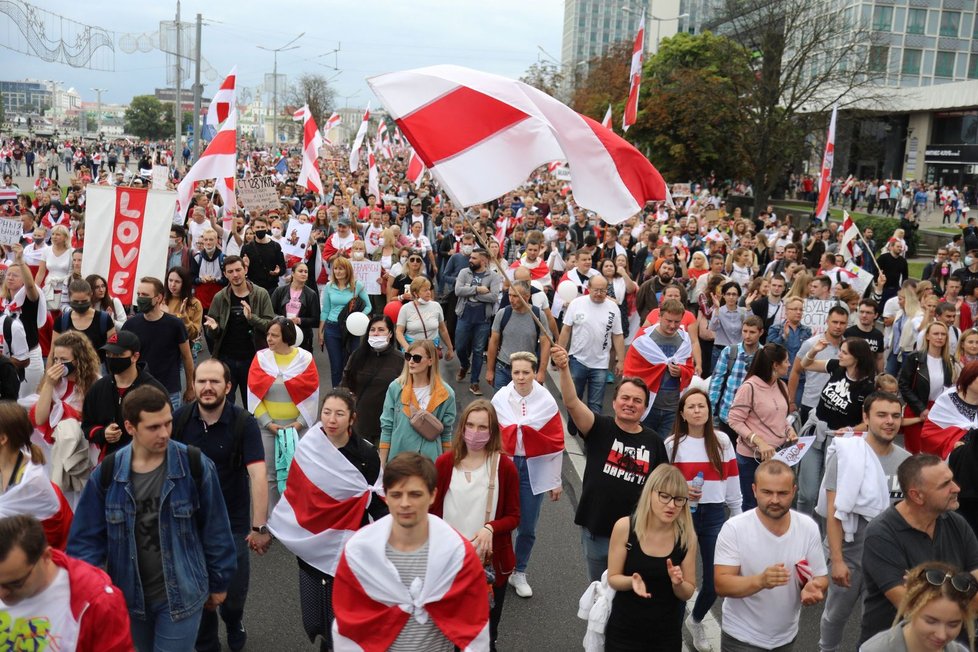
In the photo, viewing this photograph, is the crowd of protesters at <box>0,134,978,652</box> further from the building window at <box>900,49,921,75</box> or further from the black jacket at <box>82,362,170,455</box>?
the building window at <box>900,49,921,75</box>

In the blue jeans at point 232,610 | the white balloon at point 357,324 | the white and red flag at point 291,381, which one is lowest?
the blue jeans at point 232,610

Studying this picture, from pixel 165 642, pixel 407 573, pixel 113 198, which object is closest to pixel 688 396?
pixel 407 573

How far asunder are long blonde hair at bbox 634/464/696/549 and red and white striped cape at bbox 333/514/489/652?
89 centimetres

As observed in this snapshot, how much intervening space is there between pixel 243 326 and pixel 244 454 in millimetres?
3590

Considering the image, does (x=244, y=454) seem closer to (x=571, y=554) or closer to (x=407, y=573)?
(x=407, y=573)

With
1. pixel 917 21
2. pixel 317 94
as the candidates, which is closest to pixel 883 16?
pixel 917 21

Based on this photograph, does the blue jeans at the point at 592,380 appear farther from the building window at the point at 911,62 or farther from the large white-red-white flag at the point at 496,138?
the building window at the point at 911,62

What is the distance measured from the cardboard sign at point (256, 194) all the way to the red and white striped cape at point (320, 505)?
32.1 ft

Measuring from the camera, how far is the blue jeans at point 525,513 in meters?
5.86

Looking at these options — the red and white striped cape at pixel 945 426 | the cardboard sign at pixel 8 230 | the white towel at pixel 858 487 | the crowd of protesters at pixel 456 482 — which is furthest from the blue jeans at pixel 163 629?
the cardboard sign at pixel 8 230

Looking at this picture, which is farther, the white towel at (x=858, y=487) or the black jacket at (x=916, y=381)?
the black jacket at (x=916, y=381)

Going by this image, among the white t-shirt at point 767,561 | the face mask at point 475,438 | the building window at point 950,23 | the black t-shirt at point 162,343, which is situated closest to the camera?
the white t-shirt at point 767,561

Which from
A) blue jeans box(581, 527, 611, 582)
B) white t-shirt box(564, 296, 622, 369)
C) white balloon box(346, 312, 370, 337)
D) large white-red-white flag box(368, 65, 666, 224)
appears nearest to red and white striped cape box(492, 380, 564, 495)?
blue jeans box(581, 527, 611, 582)

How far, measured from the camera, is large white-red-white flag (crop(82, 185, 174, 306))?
8930 mm
